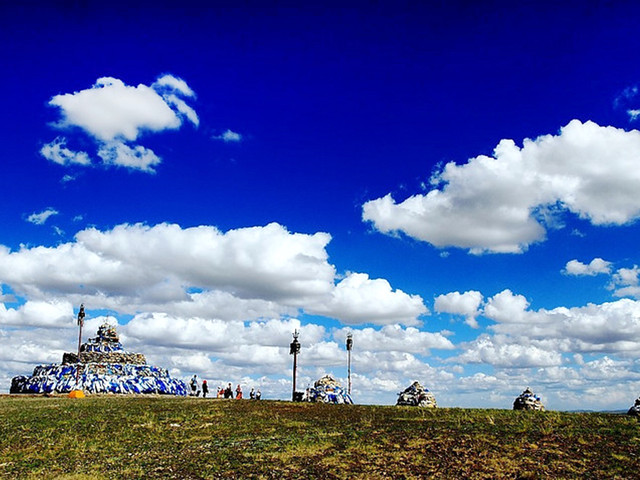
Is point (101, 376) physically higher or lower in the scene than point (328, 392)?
higher

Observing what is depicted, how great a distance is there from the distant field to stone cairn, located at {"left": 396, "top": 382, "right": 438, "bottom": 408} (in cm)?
2015

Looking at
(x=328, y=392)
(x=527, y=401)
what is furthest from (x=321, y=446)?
(x=328, y=392)

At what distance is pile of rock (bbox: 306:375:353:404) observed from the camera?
55.8m

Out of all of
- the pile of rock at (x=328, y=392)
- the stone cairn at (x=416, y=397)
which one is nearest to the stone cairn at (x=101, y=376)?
the pile of rock at (x=328, y=392)

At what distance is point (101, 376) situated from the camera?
61.9 metres

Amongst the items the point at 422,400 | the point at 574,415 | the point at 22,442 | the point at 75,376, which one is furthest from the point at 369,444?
the point at 75,376

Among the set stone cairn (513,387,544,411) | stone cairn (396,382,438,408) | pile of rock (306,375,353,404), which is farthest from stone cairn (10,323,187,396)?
stone cairn (513,387,544,411)

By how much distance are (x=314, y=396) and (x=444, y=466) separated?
128 feet

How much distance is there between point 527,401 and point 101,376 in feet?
144

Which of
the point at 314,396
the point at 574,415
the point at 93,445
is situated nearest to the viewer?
the point at 93,445

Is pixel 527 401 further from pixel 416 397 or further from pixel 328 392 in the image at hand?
pixel 328 392

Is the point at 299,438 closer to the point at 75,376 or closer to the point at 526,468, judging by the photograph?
the point at 526,468

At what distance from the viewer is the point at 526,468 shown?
17.8 meters

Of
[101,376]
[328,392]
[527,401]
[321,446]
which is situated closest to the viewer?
[321,446]
